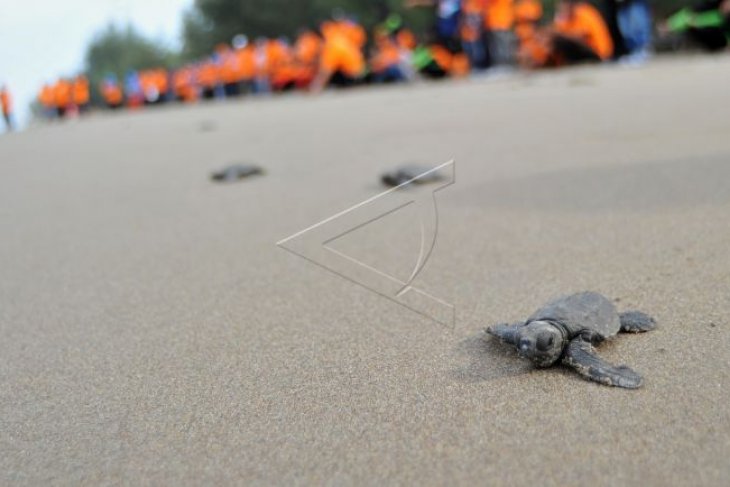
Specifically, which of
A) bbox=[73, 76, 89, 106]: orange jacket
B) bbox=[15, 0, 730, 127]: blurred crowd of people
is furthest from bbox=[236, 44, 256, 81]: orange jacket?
bbox=[73, 76, 89, 106]: orange jacket

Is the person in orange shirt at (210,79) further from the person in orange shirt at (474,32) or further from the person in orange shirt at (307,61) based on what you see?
the person in orange shirt at (474,32)

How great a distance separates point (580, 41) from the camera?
1073 cm

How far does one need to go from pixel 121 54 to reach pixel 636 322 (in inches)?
2478

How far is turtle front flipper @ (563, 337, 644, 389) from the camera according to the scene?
1.52 m

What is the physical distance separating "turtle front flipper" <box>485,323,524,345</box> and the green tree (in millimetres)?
52750

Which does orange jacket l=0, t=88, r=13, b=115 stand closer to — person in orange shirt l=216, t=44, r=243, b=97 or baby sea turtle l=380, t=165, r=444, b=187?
person in orange shirt l=216, t=44, r=243, b=97

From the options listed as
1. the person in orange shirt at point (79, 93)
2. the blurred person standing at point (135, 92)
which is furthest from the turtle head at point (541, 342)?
the blurred person standing at point (135, 92)

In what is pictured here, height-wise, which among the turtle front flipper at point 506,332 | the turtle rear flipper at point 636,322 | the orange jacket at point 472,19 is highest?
the orange jacket at point 472,19

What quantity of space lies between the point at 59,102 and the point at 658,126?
2046 centimetres

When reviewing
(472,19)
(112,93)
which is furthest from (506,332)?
(112,93)

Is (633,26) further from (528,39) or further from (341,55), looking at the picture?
(341,55)

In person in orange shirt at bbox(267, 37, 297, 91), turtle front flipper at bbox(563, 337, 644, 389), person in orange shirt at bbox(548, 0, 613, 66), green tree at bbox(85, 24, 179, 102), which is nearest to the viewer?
turtle front flipper at bbox(563, 337, 644, 389)

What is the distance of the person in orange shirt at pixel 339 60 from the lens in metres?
13.9

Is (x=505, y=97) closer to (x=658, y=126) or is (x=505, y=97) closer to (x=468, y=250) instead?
(x=658, y=126)
